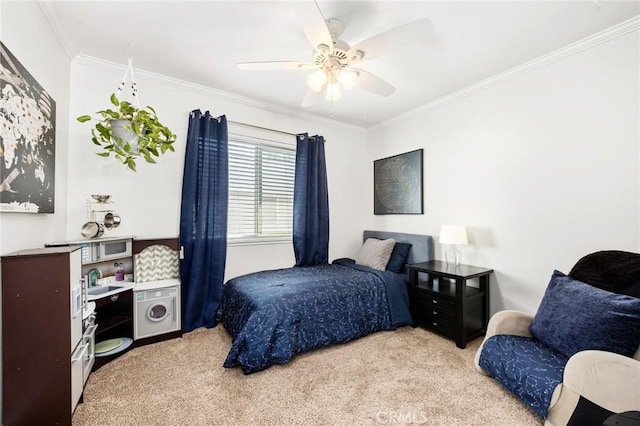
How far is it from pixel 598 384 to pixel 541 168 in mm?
1751

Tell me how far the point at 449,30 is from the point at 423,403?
265cm

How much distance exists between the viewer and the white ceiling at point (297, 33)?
5.98 feet

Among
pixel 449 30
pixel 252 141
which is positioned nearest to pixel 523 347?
pixel 449 30

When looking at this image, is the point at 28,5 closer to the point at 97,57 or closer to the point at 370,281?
the point at 97,57

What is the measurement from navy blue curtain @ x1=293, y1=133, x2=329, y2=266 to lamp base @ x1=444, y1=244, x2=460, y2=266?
5.08 ft

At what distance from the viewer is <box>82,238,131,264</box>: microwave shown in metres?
2.22

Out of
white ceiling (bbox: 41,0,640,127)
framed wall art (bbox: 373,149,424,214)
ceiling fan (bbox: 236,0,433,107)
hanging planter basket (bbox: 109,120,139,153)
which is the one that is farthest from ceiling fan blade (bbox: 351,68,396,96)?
hanging planter basket (bbox: 109,120,139,153)

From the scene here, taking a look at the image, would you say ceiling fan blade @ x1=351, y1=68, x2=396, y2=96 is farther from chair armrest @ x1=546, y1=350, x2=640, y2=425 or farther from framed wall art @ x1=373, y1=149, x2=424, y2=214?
chair armrest @ x1=546, y1=350, x2=640, y2=425

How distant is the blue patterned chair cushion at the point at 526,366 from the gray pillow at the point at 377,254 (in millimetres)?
1483

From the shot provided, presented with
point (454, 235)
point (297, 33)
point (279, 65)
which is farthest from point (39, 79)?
point (454, 235)

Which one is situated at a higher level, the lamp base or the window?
the window

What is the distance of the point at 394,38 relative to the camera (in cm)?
162

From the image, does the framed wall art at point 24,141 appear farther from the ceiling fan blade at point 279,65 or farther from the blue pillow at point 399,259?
the blue pillow at point 399,259

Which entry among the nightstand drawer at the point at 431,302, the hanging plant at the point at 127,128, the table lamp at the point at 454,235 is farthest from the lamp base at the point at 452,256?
the hanging plant at the point at 127,128
